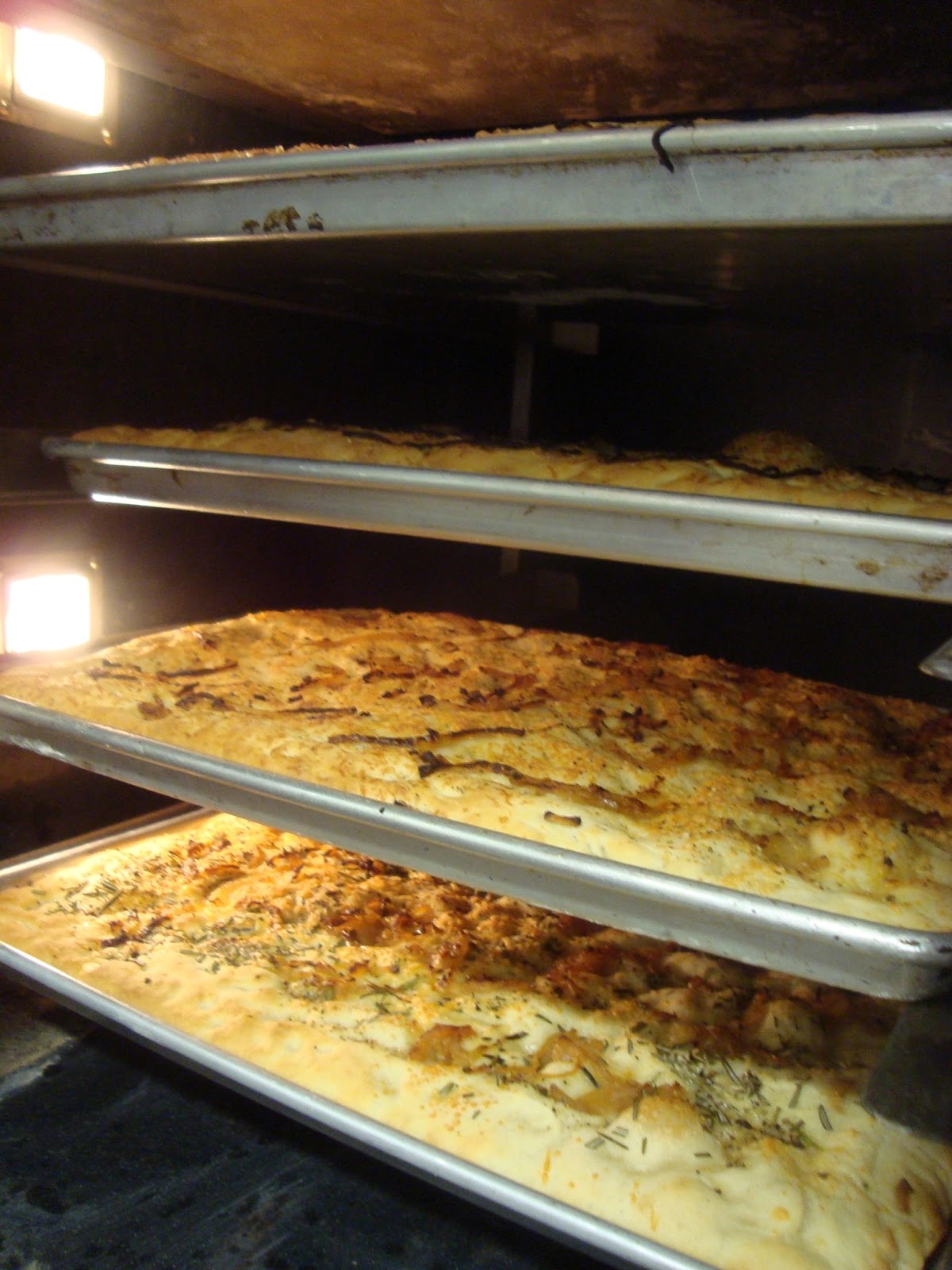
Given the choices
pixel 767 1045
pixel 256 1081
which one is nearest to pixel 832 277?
pixel 767 1045

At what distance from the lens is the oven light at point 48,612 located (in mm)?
2106

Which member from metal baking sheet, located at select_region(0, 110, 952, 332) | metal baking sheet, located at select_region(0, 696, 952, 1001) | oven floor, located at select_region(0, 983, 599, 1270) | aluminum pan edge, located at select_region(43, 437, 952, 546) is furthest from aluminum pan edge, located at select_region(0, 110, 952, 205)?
oven floor, located at select_region(0, 983, 599, 1270)

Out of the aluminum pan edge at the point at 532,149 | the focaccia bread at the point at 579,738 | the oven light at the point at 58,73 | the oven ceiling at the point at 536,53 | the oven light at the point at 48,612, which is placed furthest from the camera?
the oven light at the point at 48,612

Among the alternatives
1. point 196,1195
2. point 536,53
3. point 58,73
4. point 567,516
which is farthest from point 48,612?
point 536,53

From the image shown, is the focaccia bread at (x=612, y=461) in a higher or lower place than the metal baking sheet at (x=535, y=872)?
higher

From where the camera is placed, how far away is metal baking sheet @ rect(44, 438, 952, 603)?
3.90 feet

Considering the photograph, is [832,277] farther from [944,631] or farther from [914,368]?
[944,631]

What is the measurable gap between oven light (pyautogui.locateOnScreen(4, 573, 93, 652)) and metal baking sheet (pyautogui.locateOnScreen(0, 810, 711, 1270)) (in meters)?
0.63

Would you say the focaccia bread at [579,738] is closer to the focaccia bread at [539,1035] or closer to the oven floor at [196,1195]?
the focaccia bread at [539,1035]

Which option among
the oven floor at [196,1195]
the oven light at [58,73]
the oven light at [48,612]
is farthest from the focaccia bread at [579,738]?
the oven light at [58,73]

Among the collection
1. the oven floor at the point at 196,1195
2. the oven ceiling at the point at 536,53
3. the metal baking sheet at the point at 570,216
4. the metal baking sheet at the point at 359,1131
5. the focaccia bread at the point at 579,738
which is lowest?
the oven floor at the point at 196,1195

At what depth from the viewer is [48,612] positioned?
2.18m

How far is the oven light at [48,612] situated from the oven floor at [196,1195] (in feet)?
2.71

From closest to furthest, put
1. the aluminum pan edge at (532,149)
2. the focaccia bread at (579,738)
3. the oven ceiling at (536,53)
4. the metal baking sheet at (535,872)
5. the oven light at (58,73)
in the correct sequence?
1. the aluminum pan edge at (532,149)
2. the metal baking sheet at (535,872)
3. the focaccia bread at (579,738)
4. the oven ceiling at (536,53)
5. the oven light at (58,73)
